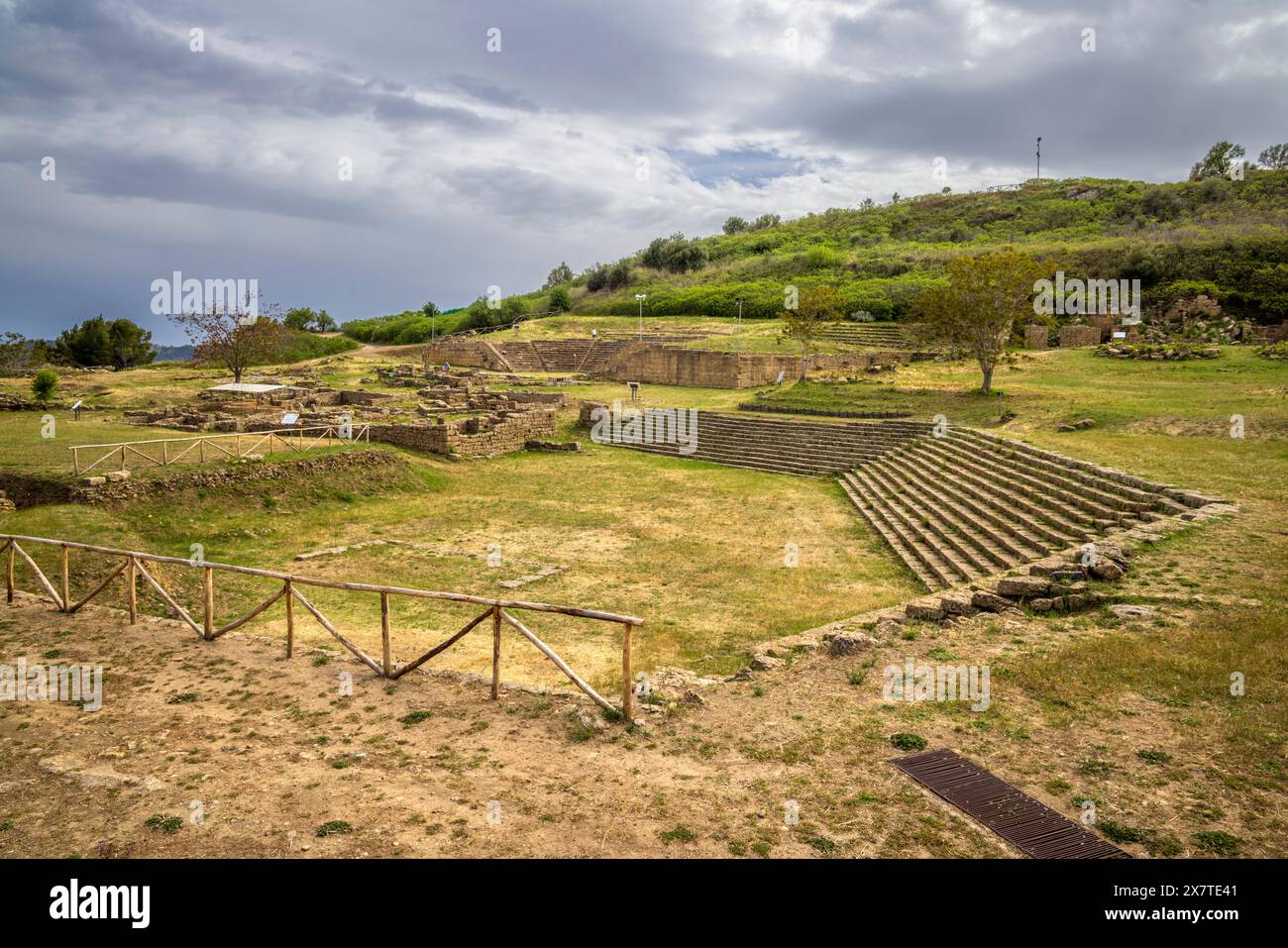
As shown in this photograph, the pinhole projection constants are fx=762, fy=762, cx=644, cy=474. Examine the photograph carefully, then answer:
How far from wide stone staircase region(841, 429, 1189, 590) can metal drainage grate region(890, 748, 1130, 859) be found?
6590 millimetres

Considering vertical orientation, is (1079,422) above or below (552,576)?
above

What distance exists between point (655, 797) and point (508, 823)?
1.09 metres

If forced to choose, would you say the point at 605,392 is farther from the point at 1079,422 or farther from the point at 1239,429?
the point at 1239,429

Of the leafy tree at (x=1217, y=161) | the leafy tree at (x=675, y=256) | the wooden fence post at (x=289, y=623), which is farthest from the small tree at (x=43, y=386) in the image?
the leafy tree at (x=1217, y=161)

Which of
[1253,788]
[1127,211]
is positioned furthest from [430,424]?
[1127,211]

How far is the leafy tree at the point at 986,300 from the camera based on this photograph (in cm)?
2811

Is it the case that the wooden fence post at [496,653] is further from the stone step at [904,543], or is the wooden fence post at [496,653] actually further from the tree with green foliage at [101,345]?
the tree with green foliage at [101,345]

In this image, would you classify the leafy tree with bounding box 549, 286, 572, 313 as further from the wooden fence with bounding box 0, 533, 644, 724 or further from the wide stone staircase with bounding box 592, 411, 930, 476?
the wooden fence with bounding box 0, 533, 644, 724

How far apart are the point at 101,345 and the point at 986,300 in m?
59.1

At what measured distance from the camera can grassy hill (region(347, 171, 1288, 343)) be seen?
45.4 metres

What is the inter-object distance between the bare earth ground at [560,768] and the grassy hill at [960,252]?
45.1 metres

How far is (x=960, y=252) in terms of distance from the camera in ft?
221

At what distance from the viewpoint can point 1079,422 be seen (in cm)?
2098
